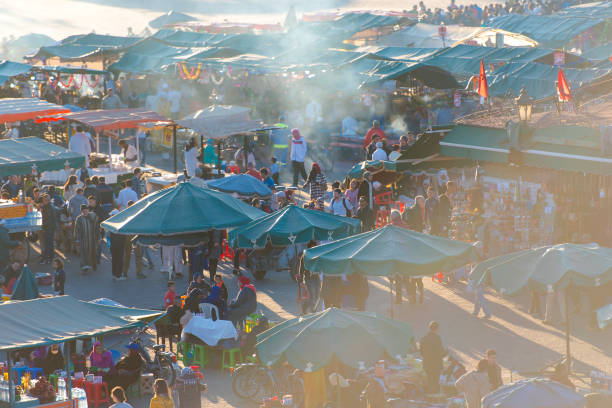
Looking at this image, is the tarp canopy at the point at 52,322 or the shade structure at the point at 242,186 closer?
the tarp canopy at the point at 52,322

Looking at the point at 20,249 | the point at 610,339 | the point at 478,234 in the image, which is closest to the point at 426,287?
the point at 478,234

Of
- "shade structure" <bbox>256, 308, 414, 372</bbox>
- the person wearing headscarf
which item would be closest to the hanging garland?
the person wearing headscarf

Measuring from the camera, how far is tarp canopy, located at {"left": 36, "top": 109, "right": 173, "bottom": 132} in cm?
2473

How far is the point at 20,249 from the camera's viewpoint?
18.5m

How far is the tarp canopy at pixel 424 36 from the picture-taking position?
40138 millimetres

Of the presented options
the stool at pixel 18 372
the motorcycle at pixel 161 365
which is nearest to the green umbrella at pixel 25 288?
the stool at pixel 18 372

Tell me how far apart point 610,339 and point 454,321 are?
2431mm

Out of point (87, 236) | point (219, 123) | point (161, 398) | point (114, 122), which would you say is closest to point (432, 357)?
point (161, 398)

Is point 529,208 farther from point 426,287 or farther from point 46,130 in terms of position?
point 46,130

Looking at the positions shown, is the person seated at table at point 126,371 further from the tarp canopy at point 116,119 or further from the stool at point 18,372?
the tarp canopy at point 116,119

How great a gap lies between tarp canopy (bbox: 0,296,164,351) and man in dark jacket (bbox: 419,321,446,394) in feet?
11.8

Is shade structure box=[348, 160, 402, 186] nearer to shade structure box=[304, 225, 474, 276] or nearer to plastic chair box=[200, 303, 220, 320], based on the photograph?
shade structure box=[304, 225, 474, 276]

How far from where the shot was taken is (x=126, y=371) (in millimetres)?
11844

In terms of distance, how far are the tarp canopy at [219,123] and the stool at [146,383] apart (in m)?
11.5
